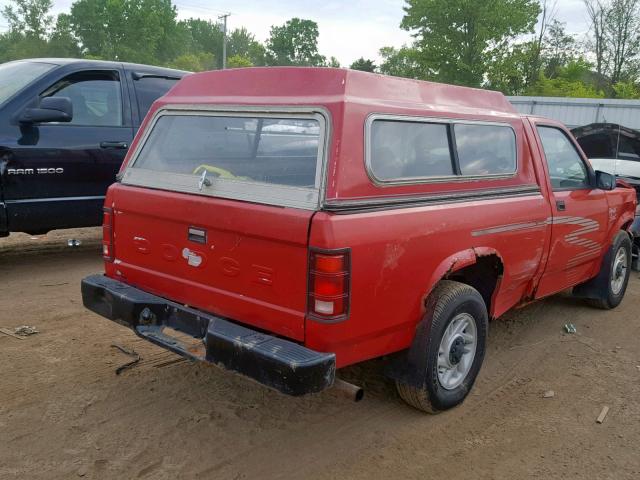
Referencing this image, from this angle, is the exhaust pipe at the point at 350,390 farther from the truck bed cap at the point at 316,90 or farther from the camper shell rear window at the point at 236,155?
the truck bed cap at the point at 316,90

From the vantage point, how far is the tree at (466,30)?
1368 inches

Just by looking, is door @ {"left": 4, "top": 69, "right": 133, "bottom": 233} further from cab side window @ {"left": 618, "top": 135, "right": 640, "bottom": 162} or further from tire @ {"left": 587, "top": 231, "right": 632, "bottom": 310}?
cab side window @ {"left": 618, "top": 135, "right": 640, "bottom": 162}

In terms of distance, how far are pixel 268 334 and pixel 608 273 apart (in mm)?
3824

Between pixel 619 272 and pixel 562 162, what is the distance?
5.65 ft

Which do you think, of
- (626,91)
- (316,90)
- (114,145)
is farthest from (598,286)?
(626,91)

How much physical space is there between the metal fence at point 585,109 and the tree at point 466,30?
22.0 meters

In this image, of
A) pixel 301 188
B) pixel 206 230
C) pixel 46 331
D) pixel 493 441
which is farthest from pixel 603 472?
pixel 46 331

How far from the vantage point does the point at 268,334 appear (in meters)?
2.92

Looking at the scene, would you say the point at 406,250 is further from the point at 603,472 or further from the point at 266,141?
Answer: the point at 603,472

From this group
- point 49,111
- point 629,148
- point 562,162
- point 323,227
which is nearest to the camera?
point 323,227

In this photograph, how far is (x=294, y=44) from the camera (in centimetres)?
9056

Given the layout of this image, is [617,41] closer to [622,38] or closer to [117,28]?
[622,38]

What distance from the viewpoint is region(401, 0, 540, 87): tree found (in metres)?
34.8

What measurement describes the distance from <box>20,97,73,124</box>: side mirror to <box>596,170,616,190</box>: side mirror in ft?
15.3
